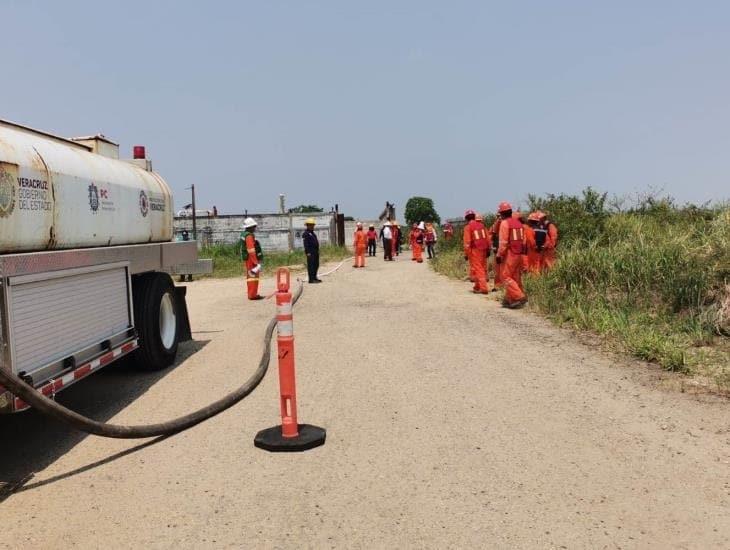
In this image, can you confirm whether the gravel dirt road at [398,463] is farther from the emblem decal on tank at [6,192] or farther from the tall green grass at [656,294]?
the emblem decal on tank at [6,192]

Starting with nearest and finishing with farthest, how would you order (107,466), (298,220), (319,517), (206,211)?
(319,517) < (107,466) < (298,220) < (206,211)

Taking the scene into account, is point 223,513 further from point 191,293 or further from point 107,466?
point 191,293

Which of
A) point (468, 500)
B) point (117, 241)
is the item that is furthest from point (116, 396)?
point (468, 500)

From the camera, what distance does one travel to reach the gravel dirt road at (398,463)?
3523 mm

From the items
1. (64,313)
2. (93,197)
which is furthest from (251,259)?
(64,313)

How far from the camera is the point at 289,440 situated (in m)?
4.80

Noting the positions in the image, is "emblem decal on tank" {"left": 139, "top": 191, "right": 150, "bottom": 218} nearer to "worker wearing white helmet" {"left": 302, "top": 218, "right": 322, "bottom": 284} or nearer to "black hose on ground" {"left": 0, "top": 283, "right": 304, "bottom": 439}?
"black hose on ground" {"left": 0, "top": 283, "right": 304, "bottom": 439}

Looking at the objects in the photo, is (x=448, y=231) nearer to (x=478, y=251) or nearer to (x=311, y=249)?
(x=311, y=249)

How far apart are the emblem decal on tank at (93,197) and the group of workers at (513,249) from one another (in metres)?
7.32

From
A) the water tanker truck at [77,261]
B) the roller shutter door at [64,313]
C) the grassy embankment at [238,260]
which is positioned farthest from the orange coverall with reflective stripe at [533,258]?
the grassy embankment at [238,260]

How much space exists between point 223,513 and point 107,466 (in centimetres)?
129

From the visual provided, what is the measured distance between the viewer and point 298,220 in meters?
38.2

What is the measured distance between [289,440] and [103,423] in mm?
1389

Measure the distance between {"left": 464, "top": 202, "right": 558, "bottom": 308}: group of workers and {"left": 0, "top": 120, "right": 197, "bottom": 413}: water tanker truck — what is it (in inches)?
235
